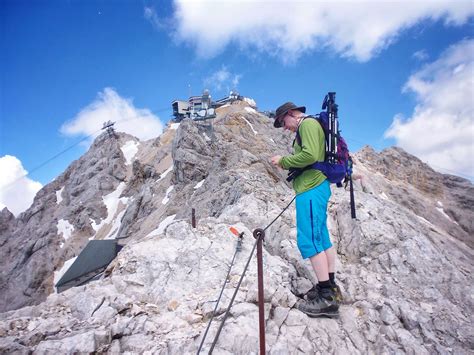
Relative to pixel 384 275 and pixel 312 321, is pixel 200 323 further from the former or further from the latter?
pixel 384 275

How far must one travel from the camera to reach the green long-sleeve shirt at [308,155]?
5.35 metres

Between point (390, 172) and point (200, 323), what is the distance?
5341cm

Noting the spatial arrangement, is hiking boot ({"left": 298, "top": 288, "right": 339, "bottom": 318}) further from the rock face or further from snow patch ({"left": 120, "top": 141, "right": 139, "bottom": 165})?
snow patch ({"left": 120, "top": 141, "right": 139, "bottom": 165})

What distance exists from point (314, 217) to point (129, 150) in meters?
66.7

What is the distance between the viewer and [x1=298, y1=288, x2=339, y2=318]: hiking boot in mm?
5492

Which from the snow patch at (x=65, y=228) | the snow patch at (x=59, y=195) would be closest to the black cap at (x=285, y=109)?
the snow patch at (x=65, y=228)

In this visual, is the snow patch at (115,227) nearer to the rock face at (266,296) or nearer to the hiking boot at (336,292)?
the rock face at (266,296)

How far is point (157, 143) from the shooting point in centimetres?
6550

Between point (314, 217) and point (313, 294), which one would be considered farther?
point (313, 294)

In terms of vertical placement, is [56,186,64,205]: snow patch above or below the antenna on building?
below

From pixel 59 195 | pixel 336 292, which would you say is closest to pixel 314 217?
pixel 336 292

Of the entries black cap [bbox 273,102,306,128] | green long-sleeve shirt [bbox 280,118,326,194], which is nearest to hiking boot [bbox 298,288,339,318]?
green long-sleeve shirt [bbox 280,118,326,194]

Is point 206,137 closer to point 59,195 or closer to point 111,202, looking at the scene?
point 111,202

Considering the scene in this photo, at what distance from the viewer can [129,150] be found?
66812mm
